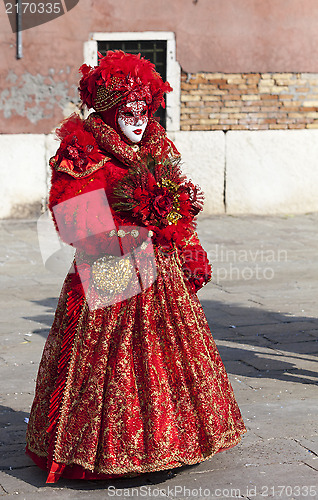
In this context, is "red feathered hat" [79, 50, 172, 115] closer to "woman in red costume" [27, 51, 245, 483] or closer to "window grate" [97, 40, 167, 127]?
"woman in red costume" [27, 51, 245, 483]

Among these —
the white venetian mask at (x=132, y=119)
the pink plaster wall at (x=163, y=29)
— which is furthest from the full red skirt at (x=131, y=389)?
the pink plaster wall at (x=163, y=29)

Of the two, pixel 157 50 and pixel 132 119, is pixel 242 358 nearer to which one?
pixel 132 119

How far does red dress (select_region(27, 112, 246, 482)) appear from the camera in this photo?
3590 millimetres

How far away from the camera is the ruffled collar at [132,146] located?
3754 millimetres

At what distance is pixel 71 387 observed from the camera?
145 inches

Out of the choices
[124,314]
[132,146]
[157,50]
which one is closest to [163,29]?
[157,50]

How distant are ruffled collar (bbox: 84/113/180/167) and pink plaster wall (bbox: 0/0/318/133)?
7760 millimetres

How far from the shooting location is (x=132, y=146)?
385cm

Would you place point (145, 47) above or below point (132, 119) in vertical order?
above

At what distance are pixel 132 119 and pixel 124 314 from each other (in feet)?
2.88

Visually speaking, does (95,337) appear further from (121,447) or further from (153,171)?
(153,171)

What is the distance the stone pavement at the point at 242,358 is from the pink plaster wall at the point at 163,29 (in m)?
1.84

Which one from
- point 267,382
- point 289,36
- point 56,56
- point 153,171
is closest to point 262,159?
point 289,36

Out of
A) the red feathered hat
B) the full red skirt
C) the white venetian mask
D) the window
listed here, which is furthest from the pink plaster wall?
the full red skirt
